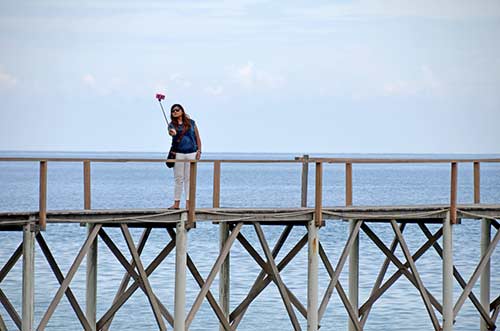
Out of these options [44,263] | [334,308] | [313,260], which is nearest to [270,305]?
[334,308]

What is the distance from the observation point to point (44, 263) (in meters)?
45.3

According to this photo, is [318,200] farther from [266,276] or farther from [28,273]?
[28,273]

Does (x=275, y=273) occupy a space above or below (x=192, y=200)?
below

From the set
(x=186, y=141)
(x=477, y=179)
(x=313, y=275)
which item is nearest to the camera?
(x=186, y=141)

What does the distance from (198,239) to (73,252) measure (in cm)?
679

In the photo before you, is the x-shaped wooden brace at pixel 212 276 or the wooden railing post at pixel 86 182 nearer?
the wooden railing post at pixel 86 182

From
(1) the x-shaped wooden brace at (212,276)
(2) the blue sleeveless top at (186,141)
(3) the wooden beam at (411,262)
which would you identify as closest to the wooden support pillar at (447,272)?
(3) the wooden beam at (411,262)

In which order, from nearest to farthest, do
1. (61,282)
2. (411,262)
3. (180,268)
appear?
1. (180,268)
2. (61,282)
3. (411,262)

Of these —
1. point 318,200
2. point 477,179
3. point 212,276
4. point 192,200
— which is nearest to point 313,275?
point 318,200

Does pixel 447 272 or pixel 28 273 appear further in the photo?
pixel 447 272

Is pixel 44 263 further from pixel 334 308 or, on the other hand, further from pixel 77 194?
pixel 77 194

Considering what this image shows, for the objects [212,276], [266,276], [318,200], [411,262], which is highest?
[318,200]

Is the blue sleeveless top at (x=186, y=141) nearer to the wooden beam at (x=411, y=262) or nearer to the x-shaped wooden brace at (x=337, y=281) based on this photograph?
the x-shaped wooden brace at (x=337, y=281)

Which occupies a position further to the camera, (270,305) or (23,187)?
(23,187)
